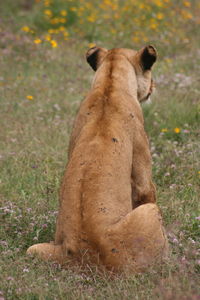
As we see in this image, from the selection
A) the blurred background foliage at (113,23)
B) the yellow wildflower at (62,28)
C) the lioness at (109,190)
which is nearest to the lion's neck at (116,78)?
the lioness at (109,190)

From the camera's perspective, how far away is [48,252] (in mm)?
4539

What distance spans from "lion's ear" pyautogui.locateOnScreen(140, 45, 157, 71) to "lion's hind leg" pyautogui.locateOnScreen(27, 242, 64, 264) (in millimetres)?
1896


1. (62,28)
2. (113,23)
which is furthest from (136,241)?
(113,23)

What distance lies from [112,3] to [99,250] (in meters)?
10.8

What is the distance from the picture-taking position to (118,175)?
14.8 feet

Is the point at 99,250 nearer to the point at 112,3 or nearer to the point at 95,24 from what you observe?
the point at 95,24

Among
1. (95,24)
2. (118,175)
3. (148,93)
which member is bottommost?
(118,175)

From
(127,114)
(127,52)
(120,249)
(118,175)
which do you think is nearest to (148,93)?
(127,52)

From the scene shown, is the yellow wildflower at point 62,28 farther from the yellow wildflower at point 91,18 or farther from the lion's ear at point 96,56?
the lion's ear at point 96,56

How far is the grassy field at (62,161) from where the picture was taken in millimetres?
4121

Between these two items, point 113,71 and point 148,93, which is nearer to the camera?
point 113,71

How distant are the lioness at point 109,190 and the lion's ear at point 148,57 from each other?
387 millimetres

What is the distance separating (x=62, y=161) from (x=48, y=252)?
2.52 m

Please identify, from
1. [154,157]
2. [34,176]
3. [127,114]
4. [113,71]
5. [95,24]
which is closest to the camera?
[127,114]
